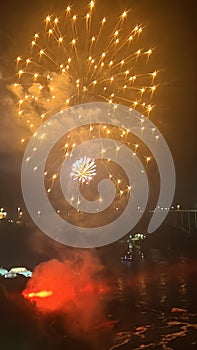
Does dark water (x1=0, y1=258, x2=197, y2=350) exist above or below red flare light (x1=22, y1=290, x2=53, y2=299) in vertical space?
below

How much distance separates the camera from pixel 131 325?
47.2 feet

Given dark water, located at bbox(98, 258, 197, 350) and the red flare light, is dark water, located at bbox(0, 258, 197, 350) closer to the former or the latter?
dark water, located at bbox(98, 258, 197, 350)

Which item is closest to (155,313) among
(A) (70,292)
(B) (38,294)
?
(A) (70,292)

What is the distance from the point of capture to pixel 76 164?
18438mm

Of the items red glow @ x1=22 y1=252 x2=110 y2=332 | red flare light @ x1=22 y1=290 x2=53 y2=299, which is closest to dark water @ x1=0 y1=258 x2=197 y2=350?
red glow @ x1=22 y1=252 x2=110 y2=332

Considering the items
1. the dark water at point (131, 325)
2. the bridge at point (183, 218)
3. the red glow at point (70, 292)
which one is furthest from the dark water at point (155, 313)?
the bridge at point (183, 218)

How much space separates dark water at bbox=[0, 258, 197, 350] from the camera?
11109mm

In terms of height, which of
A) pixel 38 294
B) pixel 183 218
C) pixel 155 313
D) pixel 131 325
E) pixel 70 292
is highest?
pixel 183 218

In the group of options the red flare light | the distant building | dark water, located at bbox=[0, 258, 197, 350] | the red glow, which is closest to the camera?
dark water, located at bbox=[0, 258, 197, 350]

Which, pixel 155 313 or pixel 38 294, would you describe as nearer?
pixel 155 313

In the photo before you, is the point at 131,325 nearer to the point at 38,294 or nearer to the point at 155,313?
the point at 155,313

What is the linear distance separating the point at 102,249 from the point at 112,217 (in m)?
3.24

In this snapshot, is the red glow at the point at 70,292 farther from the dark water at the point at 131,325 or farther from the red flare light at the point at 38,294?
the dark water at the point at 131,325

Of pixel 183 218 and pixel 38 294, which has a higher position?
pixel 183 218
